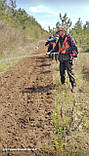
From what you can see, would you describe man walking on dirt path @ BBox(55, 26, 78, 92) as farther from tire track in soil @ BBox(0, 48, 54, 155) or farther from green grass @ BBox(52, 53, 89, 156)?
tire track in soil @ BBox(0, 48, 54, 155)

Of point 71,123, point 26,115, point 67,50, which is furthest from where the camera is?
point 67,50

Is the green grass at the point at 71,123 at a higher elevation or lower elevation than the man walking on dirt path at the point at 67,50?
lower

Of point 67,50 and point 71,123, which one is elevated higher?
point 67,50

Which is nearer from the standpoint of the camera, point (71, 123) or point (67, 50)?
point (71, 123)

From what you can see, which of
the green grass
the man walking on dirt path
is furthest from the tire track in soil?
the man walking on dirt path

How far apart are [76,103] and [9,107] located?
1.69m

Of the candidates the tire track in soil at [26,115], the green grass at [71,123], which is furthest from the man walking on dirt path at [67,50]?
the tire track in soil at [26,115]

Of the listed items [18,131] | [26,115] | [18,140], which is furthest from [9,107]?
[18,140]

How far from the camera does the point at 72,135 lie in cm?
342

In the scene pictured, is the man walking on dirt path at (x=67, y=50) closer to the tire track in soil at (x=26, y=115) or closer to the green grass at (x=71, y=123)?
the green grass at (x=71, y=123)

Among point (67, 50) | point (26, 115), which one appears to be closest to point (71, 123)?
point (26, 115)

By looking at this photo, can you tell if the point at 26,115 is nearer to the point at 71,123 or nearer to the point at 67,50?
the point at 71,123

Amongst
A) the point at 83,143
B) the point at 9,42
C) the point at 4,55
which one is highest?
the point at 9,42

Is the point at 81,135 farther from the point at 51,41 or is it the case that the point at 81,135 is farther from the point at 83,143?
the point at 51,41
